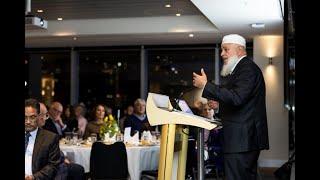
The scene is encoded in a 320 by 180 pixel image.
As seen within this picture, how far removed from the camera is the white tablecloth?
5496mm

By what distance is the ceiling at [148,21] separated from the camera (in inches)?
307

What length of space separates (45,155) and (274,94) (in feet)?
26.2

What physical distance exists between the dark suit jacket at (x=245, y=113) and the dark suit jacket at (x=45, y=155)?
1.23 metres

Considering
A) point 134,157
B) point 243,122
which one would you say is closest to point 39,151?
point 243,122

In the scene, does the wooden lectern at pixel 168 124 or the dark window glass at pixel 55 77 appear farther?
the dark window glass at pixel 55 77

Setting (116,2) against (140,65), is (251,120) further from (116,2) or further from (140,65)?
(140,65)

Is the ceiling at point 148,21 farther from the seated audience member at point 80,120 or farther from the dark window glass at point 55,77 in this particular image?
the seated audience member at point 80,120

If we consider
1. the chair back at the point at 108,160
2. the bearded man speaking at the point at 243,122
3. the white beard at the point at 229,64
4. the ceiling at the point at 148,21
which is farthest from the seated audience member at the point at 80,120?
→ the bearded man speaking at the point at 243,122

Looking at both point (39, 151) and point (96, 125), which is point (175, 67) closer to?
point (96, 125)

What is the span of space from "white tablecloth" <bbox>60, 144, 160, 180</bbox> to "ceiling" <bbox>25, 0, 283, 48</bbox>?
2.46 meters

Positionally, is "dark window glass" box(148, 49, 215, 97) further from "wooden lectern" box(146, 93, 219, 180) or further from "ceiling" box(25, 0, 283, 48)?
"wooden lectern" box(146, 93, 219, 180)

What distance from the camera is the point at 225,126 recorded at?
3295 millimetres
